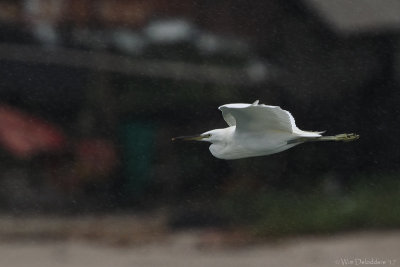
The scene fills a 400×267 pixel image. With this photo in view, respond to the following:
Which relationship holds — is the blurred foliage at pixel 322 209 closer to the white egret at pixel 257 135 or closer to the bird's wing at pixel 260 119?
the white egret at pixel 257 135

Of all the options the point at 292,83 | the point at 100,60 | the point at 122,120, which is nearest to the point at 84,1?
the point at 100,60

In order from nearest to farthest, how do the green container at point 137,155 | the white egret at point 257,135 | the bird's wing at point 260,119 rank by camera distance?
the bird's wing at point 260,119
the white egret at point 257,135
the green container at point 137,155

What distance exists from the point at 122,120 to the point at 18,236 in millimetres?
716

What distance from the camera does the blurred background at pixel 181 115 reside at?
504cm

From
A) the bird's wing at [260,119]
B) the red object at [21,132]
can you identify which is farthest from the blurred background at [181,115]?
the bird's wing at [260,119]

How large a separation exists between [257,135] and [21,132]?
2041 mm

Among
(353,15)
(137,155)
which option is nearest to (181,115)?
(137,155)

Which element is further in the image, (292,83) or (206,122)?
(292,83)

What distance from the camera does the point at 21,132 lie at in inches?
199

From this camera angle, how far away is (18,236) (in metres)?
5.09

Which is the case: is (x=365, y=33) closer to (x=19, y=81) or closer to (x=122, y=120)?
(x=122, y=120)

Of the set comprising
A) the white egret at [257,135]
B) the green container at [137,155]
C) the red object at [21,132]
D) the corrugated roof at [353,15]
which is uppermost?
the corrugated roof at [353,15]

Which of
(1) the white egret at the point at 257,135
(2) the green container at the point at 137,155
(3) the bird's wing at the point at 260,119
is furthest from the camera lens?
(2) the green container at the point at 137,155

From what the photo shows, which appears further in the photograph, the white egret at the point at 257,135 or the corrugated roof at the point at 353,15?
the corrugated roof at the point at 353,15
